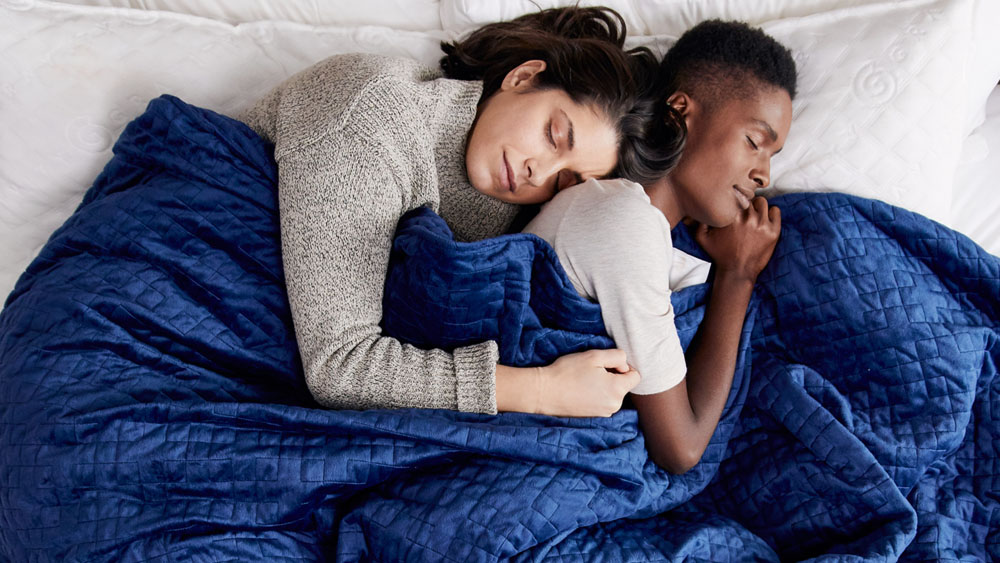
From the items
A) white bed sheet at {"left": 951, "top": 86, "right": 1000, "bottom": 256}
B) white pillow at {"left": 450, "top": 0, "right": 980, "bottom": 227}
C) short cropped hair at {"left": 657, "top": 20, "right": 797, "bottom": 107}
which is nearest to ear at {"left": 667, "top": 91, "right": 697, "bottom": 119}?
short cropped hair at {"left": 657, "top": 20, "right": 797, "bottom": 107}

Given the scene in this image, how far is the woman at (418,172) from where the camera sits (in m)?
1.00

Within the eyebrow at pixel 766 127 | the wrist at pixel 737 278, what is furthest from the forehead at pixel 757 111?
the wrist at pixel 737 278

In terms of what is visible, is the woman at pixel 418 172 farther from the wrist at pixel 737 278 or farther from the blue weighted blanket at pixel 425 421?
the wrist at pixel 737 278

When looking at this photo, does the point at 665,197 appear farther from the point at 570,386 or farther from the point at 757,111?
the point at 570,386

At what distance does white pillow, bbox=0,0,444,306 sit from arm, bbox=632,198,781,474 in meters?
0.89

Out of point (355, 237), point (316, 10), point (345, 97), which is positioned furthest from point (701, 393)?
point (316, 10)

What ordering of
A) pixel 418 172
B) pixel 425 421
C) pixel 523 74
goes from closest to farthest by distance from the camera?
pixel 425 421
pixel 418 172
pixel 523 74

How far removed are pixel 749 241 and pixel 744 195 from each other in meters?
0.08

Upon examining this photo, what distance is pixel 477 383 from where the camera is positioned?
101cm

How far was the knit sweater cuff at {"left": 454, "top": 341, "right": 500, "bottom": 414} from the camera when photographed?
101 cm

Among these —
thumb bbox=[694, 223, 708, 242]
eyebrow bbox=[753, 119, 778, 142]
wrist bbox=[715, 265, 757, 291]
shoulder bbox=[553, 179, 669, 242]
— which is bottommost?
wrist bbox=[715, 265, 757, 291]

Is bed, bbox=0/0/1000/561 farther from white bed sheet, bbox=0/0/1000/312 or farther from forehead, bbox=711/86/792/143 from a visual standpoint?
forehead, bbox=711/86/792/143

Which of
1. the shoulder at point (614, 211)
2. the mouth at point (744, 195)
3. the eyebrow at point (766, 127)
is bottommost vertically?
the mouth at point (744, 195)

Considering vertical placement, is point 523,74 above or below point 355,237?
above
